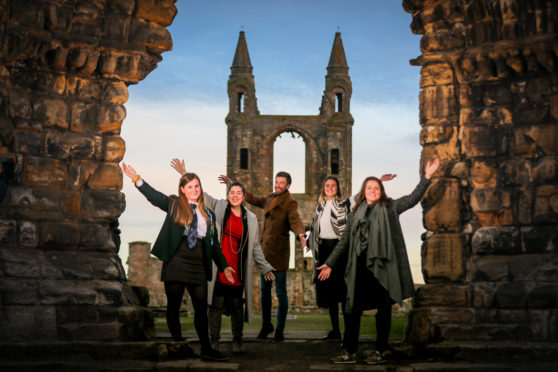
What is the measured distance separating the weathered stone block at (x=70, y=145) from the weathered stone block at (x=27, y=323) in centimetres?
155

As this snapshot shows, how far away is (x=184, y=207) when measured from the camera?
19.5 feet

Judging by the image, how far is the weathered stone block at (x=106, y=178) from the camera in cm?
669

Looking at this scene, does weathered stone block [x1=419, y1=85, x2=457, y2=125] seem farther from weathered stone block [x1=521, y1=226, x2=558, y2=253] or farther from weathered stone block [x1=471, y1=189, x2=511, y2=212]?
weathered stone block [x1=521, y1=226, x2=558, y2=253]

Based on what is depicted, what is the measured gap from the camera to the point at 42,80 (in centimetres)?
652

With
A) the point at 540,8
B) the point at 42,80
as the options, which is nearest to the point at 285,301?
the point at 42,80

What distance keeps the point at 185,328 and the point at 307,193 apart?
28439 millimetres

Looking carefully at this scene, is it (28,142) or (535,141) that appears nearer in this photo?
(28,142)

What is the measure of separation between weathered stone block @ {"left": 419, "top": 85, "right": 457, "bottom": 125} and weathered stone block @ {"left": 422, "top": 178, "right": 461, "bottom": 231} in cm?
67

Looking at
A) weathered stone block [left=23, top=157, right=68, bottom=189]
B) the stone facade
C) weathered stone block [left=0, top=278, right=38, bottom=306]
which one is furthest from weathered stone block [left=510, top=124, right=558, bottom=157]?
the stone facade

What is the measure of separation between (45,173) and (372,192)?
323 cm

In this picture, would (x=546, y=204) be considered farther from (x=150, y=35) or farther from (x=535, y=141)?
(x=150, y=35)

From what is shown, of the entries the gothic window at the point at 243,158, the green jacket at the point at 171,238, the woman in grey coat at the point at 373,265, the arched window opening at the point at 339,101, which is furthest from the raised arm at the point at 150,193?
the arched window opening at the point at 339,101

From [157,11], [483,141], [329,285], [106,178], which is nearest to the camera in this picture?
[106,178]

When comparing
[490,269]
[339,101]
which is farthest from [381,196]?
[339,101]
